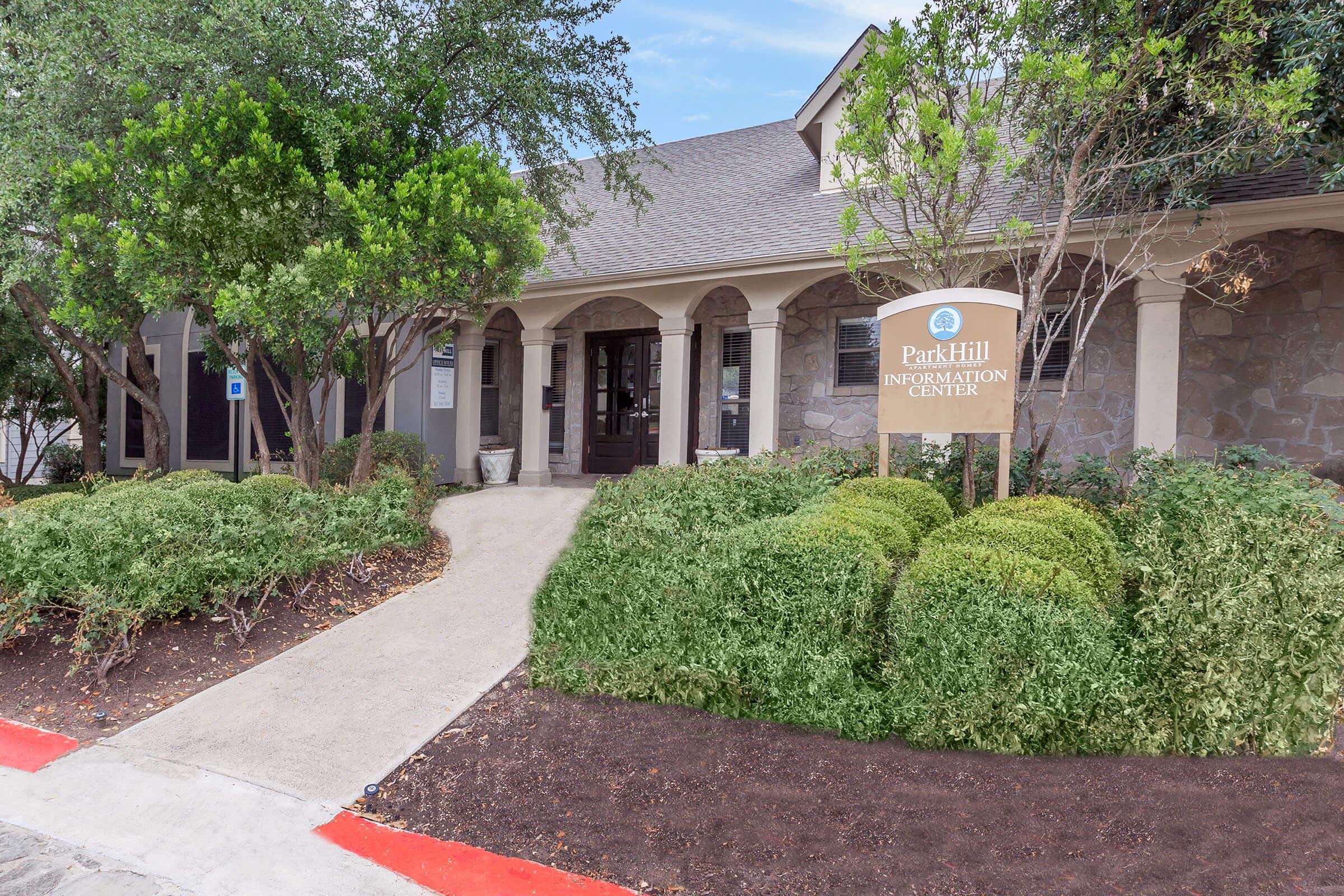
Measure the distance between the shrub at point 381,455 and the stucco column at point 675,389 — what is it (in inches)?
124

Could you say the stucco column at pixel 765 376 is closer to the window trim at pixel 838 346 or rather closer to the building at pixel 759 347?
the building at pixel 759 347

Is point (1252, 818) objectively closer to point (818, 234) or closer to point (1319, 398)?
point (1319, 398)

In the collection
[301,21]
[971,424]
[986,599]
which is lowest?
[986,599]

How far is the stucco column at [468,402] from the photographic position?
1170 centimetres

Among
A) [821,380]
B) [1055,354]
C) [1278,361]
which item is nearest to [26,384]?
[821,380]

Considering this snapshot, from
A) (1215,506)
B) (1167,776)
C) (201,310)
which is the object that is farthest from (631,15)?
(1167,776)

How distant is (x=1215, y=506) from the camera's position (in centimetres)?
Result: 423

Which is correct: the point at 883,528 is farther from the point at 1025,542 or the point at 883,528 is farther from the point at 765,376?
the point at 765,376

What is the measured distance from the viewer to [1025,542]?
4.11m

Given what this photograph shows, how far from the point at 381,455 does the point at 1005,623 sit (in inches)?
342

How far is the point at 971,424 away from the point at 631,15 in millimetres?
6392

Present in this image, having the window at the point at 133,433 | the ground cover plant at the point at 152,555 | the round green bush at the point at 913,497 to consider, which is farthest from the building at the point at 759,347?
the ground cover plant at the point at 152,555

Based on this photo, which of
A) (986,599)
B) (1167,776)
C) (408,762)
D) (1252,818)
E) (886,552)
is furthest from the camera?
(886,552)

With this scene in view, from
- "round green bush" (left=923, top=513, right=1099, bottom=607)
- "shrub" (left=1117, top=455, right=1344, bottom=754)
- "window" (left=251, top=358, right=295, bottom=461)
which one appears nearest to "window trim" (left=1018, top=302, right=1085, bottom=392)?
"round green bush" (left=923, top=513, right=1099, bottom=607)
